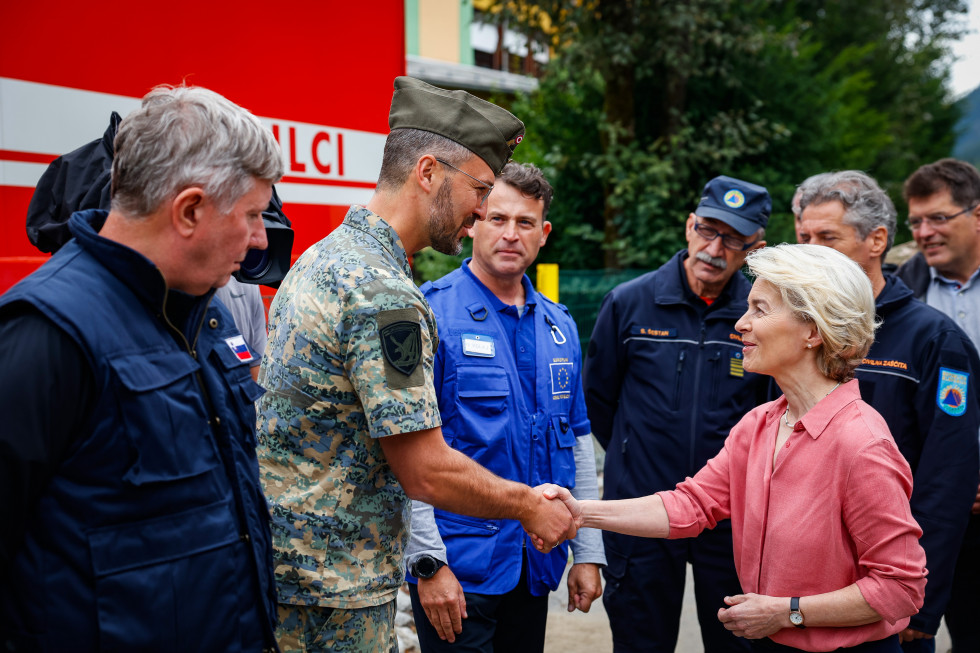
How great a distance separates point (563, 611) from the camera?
16.0 ft

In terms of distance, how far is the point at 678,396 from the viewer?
10.7ft

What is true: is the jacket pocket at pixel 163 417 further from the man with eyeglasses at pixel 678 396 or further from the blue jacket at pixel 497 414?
the man with eyeglasses at pixel 678 396

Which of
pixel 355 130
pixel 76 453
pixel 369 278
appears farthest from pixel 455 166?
pixel 355 130

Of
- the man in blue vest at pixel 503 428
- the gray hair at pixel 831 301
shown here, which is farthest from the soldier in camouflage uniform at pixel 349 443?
the gray hair at pixel 831 301

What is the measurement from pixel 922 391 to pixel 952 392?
0.10m

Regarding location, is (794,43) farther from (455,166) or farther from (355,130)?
(455,166)

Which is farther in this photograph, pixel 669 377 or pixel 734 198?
pixel 734 198

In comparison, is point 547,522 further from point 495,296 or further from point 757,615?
point 495,296

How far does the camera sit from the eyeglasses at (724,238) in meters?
3.32

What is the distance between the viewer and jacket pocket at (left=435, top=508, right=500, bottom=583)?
2.61 meters

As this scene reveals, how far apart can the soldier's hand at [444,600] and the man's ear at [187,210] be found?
56.8 inches

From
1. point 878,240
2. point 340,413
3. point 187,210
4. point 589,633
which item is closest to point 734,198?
point 878,240

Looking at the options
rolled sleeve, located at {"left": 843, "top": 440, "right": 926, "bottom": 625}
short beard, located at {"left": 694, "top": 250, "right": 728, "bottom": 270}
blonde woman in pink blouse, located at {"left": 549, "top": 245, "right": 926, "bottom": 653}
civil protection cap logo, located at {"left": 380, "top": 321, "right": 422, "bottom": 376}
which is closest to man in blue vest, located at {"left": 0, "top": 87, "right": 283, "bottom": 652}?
civil protection cap logo, located at {"left": 380, "top": 321, "right": 422, "bottom": 376}

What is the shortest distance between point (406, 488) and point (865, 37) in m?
25.7
